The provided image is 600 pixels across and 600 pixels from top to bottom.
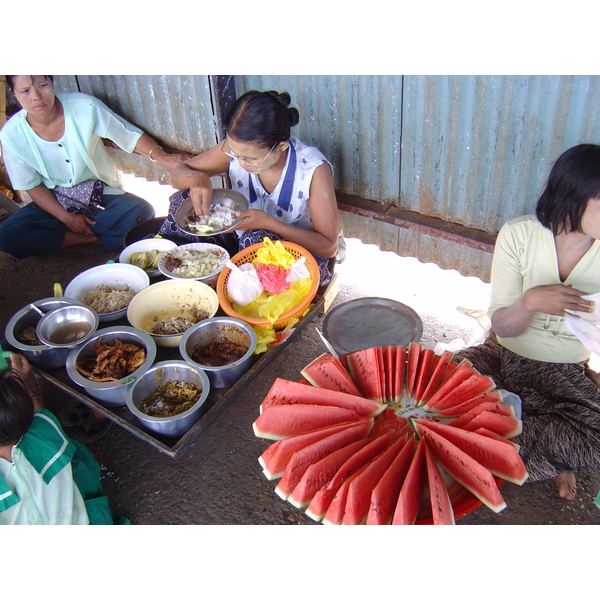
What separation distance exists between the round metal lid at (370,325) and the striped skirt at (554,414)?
58 cm

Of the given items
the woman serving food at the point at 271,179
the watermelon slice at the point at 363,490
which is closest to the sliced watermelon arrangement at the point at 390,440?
the watermelon slice at the point at 363,490

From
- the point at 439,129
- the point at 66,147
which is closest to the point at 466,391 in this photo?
the point at 439,129

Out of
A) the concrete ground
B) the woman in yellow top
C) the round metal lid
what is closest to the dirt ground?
the concrete ground

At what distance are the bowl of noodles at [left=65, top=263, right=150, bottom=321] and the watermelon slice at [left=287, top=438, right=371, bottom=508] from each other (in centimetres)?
161

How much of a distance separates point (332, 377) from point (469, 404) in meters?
0.54

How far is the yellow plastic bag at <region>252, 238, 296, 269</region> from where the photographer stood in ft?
9.62

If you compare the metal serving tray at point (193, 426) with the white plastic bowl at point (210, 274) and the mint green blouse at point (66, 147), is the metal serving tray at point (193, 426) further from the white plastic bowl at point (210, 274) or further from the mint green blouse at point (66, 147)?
the mint green blouse at point (66, 147)

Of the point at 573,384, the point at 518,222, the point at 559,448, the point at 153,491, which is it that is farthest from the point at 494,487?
the point at 153,491

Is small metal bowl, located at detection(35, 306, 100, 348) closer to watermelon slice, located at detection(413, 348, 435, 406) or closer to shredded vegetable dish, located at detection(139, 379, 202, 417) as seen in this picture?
shredded vegetable dish, located at detection(139, 379, 202, 417)

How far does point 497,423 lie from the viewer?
1760mm

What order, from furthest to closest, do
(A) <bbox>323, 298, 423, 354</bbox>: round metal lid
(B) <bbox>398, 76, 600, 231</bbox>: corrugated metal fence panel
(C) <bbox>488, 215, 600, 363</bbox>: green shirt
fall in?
1. (A) <bbox>323, 298, 423, 354</bbox>: round metal lid
2. (B) <bbox>398, 76, 600, 231</bbox>: corrugated metal fence panel
3. (C) <bbox>488, 215, 600, 363</bbox>: green shirt

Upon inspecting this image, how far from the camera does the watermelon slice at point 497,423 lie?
175cm

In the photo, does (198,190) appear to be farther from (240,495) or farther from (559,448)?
(559,448)

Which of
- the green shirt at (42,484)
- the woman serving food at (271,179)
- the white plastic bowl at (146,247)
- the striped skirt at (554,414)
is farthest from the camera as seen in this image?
the white plastic bowl at (146,247)
